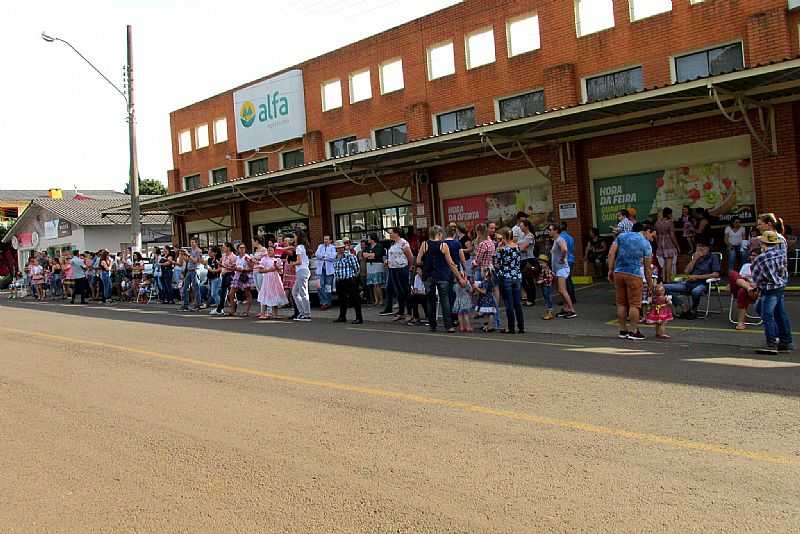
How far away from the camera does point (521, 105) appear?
2217 centimetres

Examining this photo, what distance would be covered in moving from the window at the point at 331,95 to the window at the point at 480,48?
6.12m

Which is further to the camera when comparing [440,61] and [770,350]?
[440,61]

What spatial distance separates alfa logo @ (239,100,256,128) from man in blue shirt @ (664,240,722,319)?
22336 mm

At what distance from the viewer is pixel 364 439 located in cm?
583

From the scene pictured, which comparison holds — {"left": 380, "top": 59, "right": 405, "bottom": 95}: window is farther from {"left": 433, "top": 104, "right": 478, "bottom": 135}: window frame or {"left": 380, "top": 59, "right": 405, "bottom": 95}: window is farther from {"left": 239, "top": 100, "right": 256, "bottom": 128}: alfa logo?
{"left": 239, "top": 100, "right": 256, "bottom": 128}: alfa logo

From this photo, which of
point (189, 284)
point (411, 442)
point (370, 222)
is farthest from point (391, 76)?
point (411, 442)

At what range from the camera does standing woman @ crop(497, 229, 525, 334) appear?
12.0 metres

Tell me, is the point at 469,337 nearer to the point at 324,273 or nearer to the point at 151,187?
the point at 324,273

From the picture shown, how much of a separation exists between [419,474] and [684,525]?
1720 mm

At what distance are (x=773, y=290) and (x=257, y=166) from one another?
25.5 metres

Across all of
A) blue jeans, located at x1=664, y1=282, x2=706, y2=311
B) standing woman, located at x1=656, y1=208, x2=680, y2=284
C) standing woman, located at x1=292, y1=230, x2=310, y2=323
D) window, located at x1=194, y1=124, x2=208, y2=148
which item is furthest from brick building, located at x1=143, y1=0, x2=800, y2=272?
standing woman, located at x1=292, y1=230, x2=310, y2=323

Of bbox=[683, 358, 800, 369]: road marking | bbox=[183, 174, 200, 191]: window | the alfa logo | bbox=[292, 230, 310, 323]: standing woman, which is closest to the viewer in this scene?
bbox=[683, 358, 800, 369]: road marking

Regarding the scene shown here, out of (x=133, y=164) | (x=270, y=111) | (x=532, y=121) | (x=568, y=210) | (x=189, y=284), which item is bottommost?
(x=189, y=284)

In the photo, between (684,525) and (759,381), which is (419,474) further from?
(759,381)
